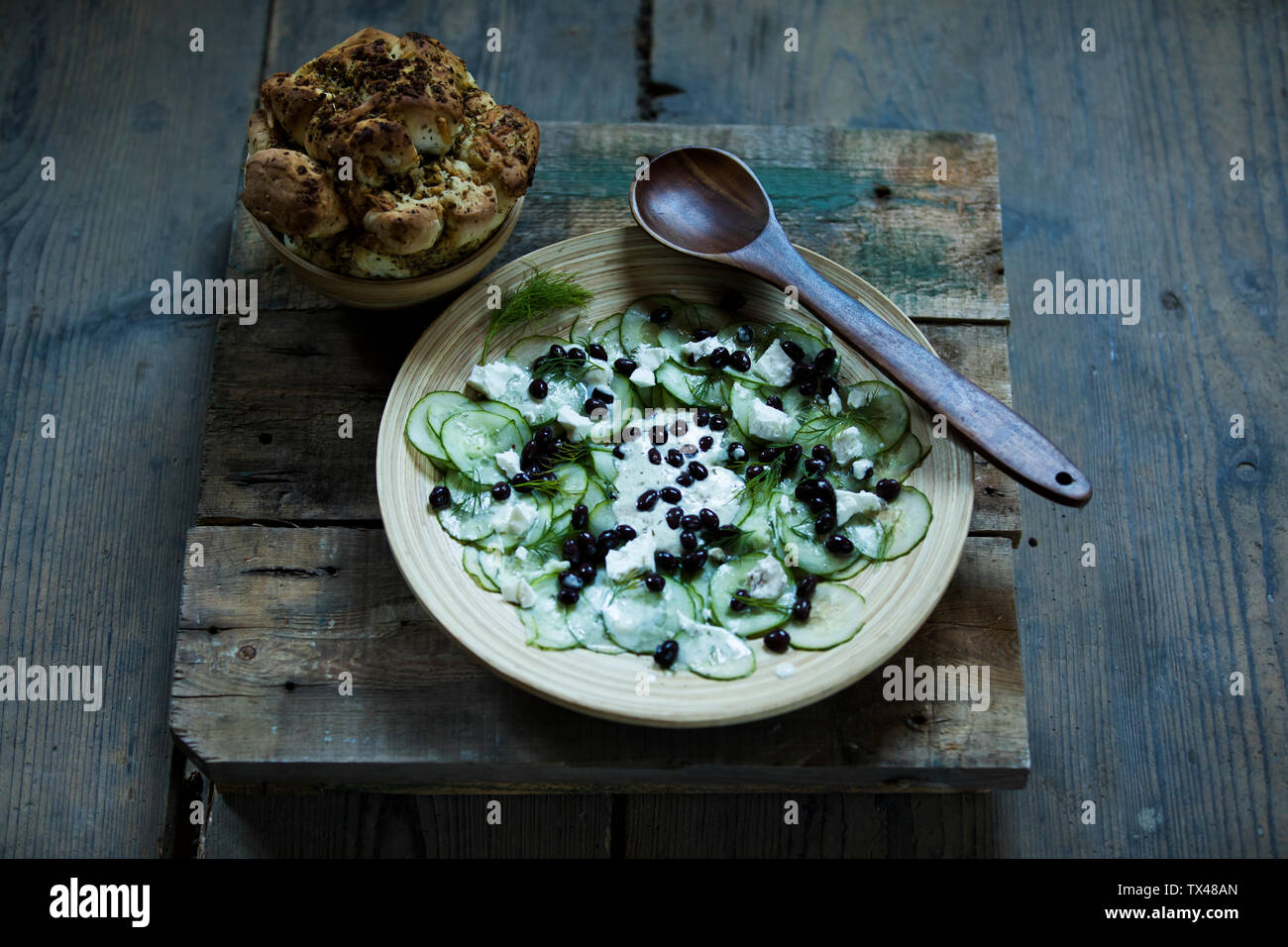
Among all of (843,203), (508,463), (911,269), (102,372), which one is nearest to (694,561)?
(508,463)

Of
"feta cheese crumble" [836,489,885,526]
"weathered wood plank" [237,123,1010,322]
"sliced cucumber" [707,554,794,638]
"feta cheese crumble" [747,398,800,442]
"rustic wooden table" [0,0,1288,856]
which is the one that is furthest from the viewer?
"weathered wood plank" [237,123,1010,322]

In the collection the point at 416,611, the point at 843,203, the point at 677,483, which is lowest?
the point at 416,611

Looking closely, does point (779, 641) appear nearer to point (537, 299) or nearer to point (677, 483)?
point (677, 483)

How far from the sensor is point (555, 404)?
2773 millimetres

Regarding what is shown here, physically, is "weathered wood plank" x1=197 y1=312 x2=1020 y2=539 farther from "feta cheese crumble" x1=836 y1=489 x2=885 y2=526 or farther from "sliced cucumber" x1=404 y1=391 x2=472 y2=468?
"feta cheese crumble" x1=836 y1=489 x2=885 y2=526

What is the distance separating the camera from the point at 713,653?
2.47m

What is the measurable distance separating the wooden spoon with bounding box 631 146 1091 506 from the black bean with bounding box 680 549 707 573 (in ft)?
2.04

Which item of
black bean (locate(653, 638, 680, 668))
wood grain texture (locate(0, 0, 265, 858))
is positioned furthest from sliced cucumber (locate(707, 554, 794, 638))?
wood grain texture (locate(0, 0, 265, 858))

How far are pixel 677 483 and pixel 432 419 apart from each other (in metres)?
0.59

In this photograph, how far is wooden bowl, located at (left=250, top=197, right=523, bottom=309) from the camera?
2725 millimetres

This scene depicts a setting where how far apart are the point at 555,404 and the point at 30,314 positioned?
1.81m

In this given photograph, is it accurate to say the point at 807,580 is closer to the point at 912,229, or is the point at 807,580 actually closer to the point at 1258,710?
the point at 912,229

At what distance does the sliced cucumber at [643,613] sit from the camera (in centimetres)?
248
